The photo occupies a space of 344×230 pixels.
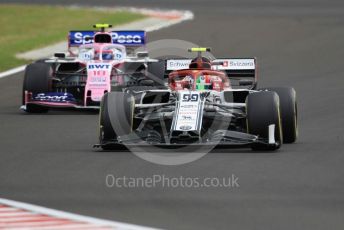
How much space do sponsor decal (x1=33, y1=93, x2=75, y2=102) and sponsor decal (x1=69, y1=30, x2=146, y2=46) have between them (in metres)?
3.25

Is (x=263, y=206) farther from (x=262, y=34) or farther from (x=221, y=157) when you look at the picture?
(x=262, y=34)

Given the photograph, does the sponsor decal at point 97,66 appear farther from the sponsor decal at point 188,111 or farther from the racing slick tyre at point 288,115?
the sponsor decal at point 188,111

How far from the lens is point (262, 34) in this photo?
35.5 m

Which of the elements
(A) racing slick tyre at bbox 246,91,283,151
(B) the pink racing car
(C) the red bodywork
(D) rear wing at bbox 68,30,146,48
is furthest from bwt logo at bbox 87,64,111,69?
(A) racing slick tyre at bbox 246,91,283,151

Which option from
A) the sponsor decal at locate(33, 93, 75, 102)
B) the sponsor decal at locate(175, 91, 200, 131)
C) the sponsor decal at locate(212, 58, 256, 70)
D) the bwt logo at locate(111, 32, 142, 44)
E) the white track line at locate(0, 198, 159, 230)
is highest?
the bwt logo at locate(111, 32, 142, 44)

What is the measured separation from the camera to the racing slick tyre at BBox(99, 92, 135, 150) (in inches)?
616

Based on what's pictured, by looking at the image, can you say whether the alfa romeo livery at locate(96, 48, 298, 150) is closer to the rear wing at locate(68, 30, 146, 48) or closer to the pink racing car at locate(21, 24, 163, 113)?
the pink racing car at locate(21, 24, 163, 113)

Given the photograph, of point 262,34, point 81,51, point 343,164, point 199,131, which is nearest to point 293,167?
point 343,164

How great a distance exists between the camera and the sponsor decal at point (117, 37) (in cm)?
2450

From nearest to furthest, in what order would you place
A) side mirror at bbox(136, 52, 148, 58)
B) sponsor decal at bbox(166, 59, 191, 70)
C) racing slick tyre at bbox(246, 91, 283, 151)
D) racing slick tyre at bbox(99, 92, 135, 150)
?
racing slick tyre at bbox(246, 91, 283, 151)
racing slick tyre at bbox(99, 92, 135, 150)
sponsor decal at bbox(166, 59, 191, 70)
side mirror at bbox(136, 52, 148, 58)

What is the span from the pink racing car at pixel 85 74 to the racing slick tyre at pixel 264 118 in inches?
244

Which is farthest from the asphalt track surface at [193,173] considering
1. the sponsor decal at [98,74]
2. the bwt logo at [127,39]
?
the bwt logo at [127,39]

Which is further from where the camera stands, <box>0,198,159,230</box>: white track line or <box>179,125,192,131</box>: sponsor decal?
<box>179,125,192,131</box>: sponsor decal

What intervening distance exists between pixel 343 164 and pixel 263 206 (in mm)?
3124
